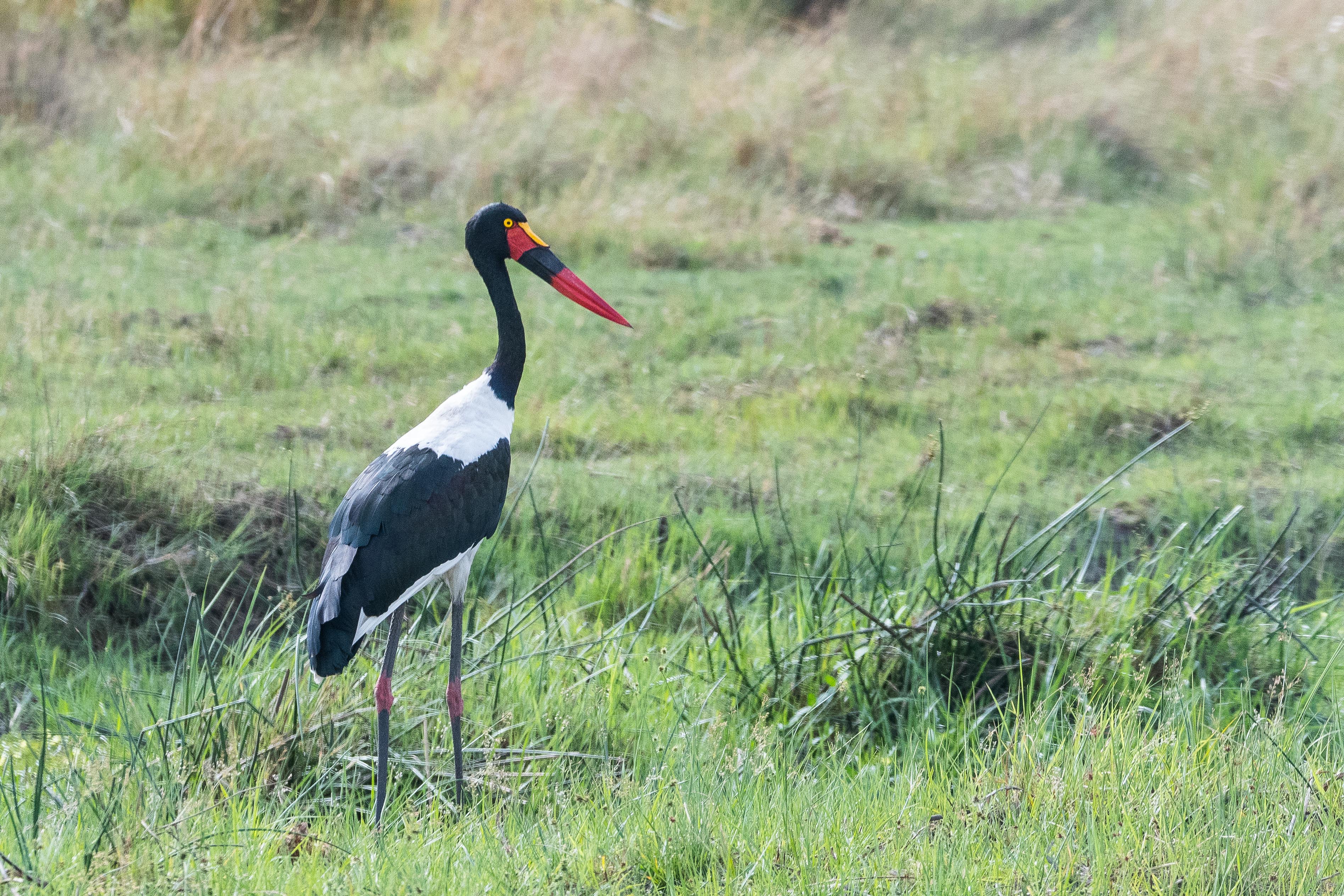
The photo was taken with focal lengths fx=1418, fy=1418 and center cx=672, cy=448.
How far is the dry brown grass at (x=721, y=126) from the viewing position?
23.9 ft

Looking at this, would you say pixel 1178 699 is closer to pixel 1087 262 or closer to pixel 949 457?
pixel 949 457

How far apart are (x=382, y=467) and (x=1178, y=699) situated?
1777 mm

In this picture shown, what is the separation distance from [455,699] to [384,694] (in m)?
0.15

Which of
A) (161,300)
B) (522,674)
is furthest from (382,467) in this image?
(161,300)

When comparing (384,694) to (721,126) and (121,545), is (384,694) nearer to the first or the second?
(121,545)

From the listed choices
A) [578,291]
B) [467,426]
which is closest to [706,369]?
[578,291]

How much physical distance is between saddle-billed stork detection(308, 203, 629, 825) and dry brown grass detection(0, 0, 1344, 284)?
12.1ft

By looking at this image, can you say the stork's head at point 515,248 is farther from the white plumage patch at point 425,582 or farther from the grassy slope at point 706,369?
the grassy slope at point 706,369

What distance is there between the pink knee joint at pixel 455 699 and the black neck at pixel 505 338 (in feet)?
2.13

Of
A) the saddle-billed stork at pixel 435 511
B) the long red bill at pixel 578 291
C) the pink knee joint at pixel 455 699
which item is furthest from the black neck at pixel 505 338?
the pink knee joint at pixel 455 699

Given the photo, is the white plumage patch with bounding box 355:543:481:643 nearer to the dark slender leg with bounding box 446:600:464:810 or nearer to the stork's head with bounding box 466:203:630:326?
the dark slender leg with bounding box 446:600:464:810

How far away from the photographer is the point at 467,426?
3119 mm

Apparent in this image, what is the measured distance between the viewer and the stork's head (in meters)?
3.31

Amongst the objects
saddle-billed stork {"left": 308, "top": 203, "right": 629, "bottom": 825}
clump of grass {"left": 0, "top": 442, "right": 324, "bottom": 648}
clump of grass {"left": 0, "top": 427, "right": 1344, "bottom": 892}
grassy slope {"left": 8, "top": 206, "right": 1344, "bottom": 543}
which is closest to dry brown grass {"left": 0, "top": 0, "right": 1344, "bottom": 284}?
grassy slope {"left": 8, "top": 206, "right": 1344, "bottom": 543}
